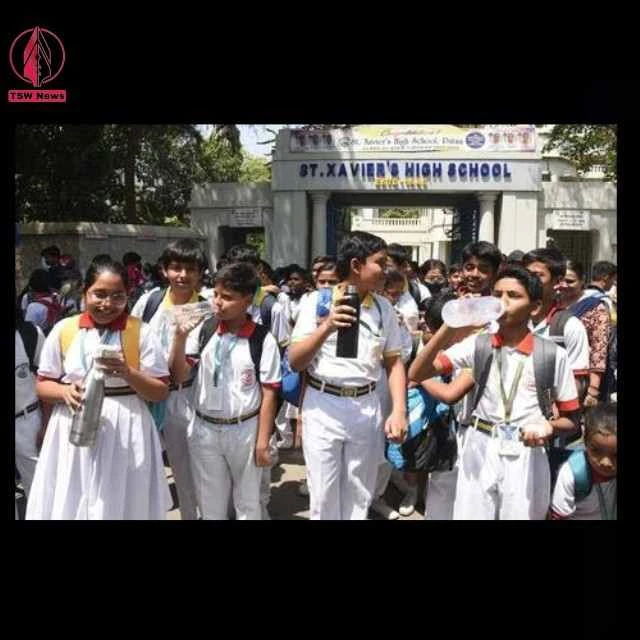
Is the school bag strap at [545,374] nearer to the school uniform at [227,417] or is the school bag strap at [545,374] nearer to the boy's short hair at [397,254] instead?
the school uniform at [227,417]

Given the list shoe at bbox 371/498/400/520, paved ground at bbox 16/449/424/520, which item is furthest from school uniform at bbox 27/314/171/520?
shoe at bbox 371/498/400/520

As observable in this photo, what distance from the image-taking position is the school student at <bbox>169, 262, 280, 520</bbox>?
9.61 feet

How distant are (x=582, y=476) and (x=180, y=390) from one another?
6.48 ft

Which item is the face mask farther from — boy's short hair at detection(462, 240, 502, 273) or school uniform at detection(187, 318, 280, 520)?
school uniform at detection(187, 318, 280, 520)

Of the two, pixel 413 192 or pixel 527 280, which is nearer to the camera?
pixel 527 280

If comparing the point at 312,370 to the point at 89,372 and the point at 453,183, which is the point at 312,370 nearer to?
the point at 89,372

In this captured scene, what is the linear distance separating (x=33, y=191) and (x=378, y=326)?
13.1m

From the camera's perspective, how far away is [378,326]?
2.95 metres

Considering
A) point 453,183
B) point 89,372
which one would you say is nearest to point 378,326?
point 89,372

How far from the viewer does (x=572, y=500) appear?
252 centimetres

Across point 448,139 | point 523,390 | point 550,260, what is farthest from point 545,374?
point 448,139

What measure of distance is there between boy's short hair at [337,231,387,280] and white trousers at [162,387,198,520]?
3.57ft

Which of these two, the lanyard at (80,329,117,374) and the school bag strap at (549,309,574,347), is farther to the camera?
the school bag strap at (549,309,574,347)

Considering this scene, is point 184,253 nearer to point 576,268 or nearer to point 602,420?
point 602,420
